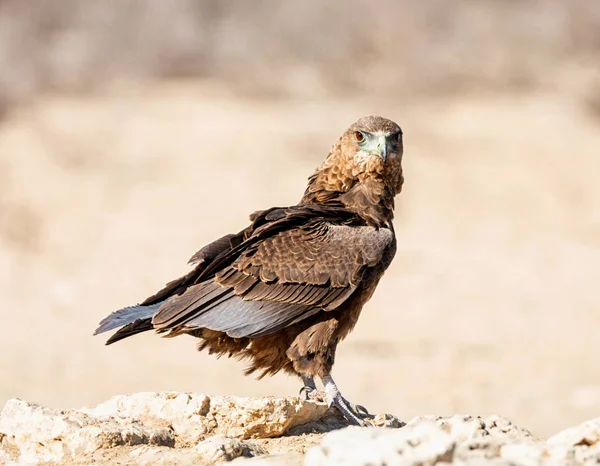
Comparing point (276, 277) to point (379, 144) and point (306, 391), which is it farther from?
point (379, 144)

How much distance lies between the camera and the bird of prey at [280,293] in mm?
6723

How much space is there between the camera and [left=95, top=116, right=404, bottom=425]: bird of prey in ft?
22.1

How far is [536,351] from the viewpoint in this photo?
14344 millimetres

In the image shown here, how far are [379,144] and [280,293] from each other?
54.0 inches

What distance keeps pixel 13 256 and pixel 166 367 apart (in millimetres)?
4633

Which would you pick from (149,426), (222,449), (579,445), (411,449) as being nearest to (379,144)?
(149,426)

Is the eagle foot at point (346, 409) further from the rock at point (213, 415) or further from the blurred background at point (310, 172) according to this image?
the blurred background at point (310, 172)

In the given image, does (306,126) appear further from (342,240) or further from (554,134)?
(342,240)

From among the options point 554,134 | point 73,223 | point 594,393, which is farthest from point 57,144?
point 594,393

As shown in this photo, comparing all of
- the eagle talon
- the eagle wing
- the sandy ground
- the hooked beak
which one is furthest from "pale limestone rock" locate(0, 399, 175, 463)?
the sandy ground

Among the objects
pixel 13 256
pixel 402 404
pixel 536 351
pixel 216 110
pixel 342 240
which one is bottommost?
pixel 342 240

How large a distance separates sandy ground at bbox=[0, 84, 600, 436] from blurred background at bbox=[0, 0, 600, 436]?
4cm

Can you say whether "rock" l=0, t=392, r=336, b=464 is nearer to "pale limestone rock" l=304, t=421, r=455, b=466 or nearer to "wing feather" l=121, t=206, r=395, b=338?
"wing feather" l=121, t=206, r=395, b=338

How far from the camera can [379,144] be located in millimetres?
7586
